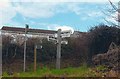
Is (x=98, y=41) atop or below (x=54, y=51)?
atop

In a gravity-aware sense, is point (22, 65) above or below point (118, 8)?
below

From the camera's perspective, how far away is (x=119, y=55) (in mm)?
7012

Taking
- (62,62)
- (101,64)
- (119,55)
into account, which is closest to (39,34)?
(62,62)

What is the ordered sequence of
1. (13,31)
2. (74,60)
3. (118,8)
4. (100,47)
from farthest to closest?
(74,60) < (13,31) < (100,47) < (118,8)

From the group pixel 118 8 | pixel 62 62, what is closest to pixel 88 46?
pixel 62 62

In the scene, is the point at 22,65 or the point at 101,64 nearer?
the point at 101,64

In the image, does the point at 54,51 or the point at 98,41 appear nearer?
the point at 98,41

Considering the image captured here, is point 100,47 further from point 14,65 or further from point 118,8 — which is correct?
point 118,8

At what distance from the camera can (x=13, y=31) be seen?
1609 cm

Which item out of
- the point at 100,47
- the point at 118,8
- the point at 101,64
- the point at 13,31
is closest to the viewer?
the point at 118,8

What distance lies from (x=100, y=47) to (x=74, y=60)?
8.57 ft

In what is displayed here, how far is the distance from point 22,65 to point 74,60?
107 inches

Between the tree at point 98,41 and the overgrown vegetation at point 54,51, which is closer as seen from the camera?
the tree at point 98,41

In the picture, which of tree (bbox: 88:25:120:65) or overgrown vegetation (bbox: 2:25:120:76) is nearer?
tree (bbox: 88:25:120:65)
